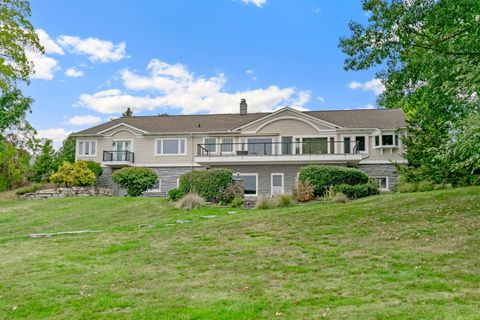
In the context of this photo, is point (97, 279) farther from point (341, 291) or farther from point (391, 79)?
point (391, 79)

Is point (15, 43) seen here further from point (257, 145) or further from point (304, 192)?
point (304, 192)

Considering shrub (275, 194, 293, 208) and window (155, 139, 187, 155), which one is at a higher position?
window (155, 139, 187, 155)

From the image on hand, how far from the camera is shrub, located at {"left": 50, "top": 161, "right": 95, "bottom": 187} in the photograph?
92.9 feet

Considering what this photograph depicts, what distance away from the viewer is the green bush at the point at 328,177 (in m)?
21.4

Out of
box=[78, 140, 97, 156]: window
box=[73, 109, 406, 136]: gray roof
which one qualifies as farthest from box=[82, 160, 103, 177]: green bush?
box=[73, 109, 406, 136]: gray roof

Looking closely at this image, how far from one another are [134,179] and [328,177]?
12707mm

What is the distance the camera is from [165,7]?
824 inches

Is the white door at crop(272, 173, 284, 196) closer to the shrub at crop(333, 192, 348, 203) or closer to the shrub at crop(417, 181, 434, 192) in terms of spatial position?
the shrub at crop(333, 192, 348, 203)

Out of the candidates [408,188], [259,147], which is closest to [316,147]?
[259,147]

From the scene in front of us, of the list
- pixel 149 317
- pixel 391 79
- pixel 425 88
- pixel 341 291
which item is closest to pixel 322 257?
pixel 341 291

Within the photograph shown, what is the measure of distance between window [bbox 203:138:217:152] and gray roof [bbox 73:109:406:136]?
77 cm

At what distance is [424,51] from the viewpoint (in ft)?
45.3

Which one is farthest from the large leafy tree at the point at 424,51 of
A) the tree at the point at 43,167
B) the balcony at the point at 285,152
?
the tree at the point at 43,167

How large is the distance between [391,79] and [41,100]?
62.3 feet
